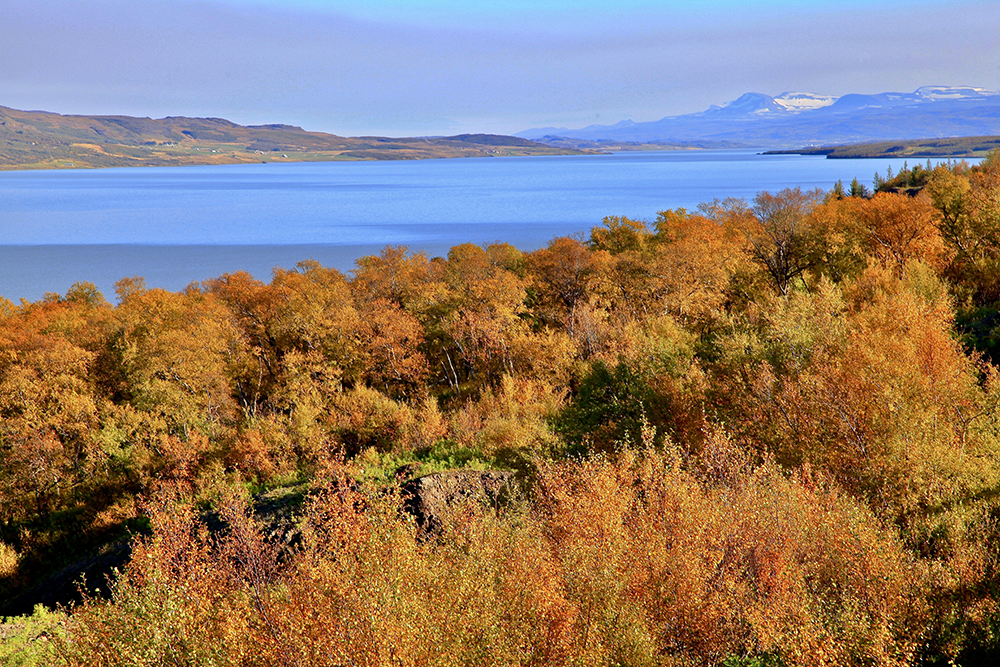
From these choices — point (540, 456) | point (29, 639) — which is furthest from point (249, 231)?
point (29, 639)

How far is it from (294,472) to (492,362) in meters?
17.7

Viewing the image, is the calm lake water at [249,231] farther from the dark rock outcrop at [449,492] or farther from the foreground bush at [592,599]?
the foreground bush at [592,599]

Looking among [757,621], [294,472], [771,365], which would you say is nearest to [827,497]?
[757,621]

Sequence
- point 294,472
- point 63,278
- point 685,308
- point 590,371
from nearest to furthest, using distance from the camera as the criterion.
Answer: point 590,371 → point 294,472 → point 685,308 → point 63,278

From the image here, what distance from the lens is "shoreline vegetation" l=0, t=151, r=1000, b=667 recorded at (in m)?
14.8

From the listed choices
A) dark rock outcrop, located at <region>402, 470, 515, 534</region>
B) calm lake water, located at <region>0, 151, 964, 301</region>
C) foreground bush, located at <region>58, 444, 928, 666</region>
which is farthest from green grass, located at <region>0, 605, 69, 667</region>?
calm lake water, located at <region>0, 151, 964, 301</region>

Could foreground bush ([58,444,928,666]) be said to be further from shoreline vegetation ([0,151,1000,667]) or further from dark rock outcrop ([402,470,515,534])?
dark rock outcrop ([402,470,515,534])

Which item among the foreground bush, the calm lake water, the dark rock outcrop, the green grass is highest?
the calm lake water

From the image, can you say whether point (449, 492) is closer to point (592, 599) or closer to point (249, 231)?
point (592, 599)

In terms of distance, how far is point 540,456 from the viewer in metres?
32.6

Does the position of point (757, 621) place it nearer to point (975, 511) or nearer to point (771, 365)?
point (975, 511)

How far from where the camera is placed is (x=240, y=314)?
56875 millimetres

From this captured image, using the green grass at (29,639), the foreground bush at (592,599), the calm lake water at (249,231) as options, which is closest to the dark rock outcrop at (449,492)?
the foreground bush at (592,599)

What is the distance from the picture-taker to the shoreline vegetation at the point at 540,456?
14766mm
